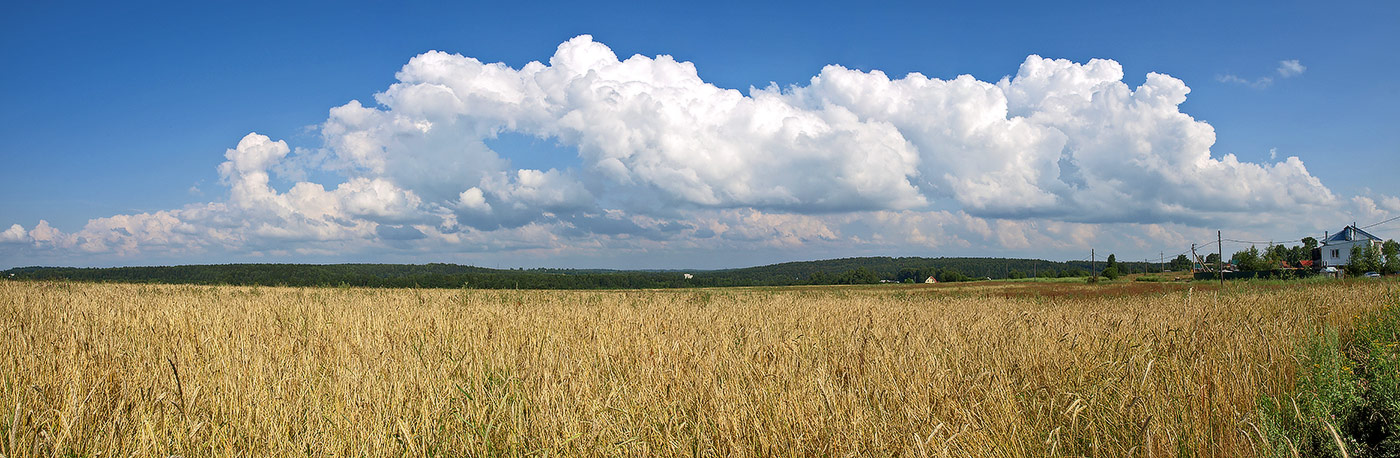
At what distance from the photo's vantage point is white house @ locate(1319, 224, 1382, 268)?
340ft

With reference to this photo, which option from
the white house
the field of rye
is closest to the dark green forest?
the field of rye

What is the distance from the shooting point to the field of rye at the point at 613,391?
10.9 ft

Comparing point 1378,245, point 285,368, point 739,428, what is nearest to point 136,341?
point 285,368

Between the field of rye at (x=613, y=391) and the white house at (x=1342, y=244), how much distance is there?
137m

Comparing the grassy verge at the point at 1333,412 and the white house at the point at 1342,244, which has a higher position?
the white house at the point at 1342,244

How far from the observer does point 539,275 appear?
205 feet

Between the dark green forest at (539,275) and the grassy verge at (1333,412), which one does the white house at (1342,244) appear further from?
the grassy verge at (1333,412)

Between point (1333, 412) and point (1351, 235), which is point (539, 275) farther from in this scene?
point (1351, 235)

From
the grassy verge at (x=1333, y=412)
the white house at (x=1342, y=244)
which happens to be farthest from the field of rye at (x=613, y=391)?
the white house at (x=1342, y=244)

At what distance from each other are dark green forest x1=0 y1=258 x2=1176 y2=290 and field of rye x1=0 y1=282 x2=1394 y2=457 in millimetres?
9456

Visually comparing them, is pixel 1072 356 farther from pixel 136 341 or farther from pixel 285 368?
pixel 136 341

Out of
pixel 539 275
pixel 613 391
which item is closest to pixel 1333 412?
pixel 613 391

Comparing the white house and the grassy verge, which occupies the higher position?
the white house

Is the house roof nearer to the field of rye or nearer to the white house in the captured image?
the white house
